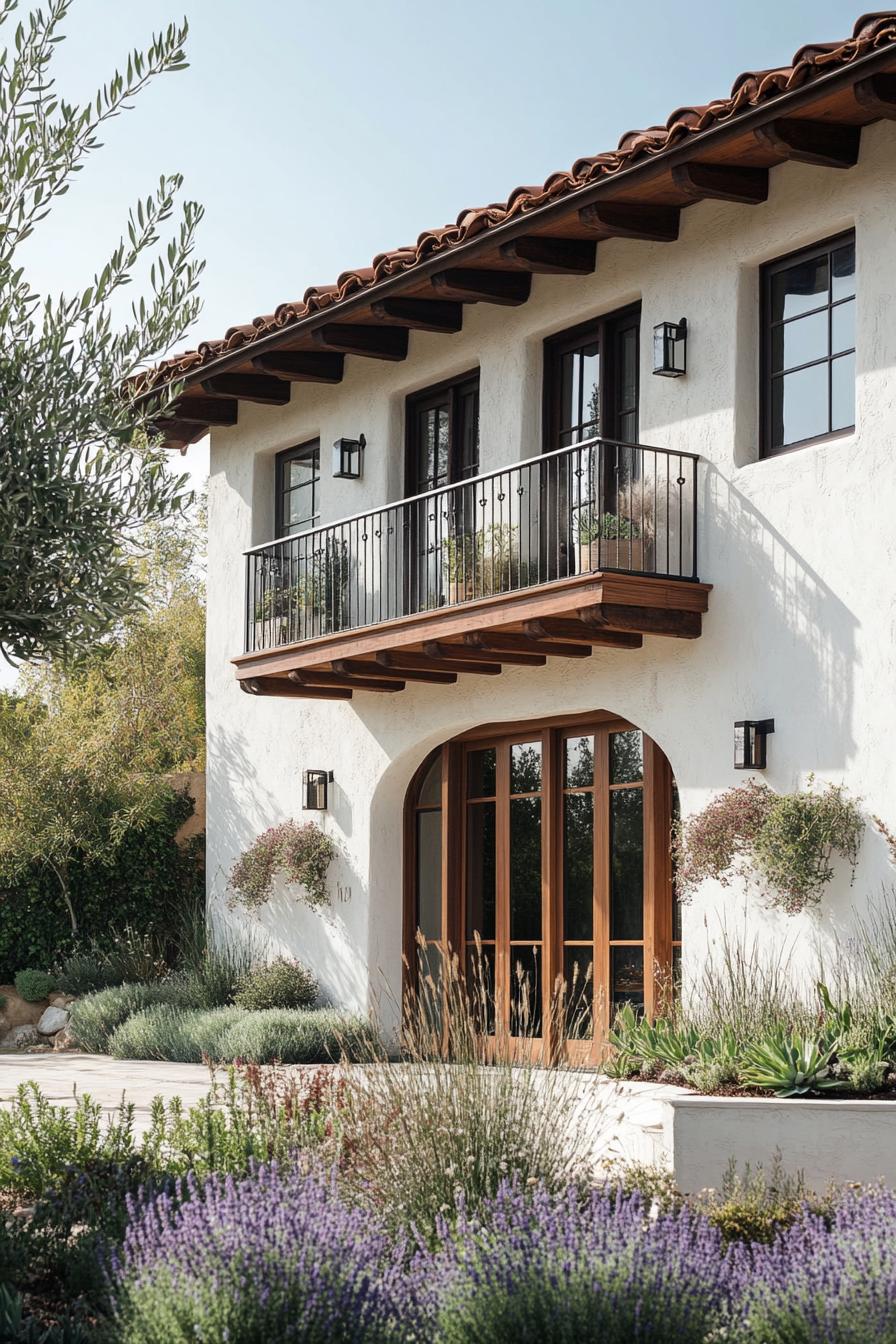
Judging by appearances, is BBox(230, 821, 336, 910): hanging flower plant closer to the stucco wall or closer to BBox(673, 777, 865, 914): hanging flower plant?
the stucco wall

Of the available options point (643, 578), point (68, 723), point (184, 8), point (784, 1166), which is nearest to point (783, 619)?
point (643, 578)

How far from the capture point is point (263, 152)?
987cm

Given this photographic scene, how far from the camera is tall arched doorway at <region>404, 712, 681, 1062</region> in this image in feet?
37.5

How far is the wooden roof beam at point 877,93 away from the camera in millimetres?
8781

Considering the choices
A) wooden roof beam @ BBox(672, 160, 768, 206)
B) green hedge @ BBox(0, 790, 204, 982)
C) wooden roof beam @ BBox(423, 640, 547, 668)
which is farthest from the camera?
green hedge @ BBox(0, 790, 204, 982)

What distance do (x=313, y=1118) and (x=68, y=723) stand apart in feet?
36.4

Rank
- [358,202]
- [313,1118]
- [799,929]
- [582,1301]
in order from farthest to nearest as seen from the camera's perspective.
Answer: [358,202] → [799,929] → [313,1118] → [582,1301]

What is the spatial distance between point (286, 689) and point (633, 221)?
5085 mm

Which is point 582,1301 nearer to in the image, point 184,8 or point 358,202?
point 184,8

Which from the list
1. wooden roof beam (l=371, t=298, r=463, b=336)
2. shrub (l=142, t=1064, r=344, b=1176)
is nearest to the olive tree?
shrub (l=142, t=1064, r=344, b=1176)

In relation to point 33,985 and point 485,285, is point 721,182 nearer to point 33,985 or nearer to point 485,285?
point 485,285

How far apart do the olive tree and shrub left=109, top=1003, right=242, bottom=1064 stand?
639 centimetres

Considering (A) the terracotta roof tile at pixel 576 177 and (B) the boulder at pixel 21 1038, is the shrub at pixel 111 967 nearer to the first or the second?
(B) the boulder at pixel 21 1038

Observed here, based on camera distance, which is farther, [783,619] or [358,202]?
[358,202]
